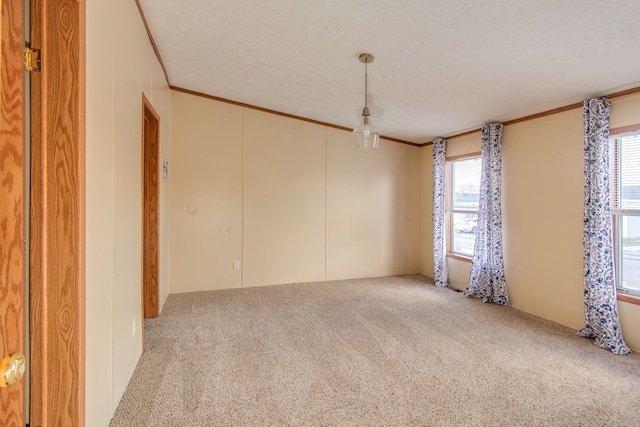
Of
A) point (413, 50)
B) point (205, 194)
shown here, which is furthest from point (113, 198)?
point (205, 194)

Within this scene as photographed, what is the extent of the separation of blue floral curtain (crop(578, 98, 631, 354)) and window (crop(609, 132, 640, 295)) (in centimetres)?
15

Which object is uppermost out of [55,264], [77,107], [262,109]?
[262,109]

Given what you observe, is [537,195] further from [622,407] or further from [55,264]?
[55,264]

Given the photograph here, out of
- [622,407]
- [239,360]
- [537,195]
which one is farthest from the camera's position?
[537,195]

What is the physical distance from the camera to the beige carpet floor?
82.4 inches

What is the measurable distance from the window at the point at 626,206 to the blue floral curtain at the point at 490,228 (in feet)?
3.94

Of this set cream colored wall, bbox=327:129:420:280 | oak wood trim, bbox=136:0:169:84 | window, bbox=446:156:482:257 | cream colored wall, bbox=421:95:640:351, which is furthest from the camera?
cream colored wall, bbox=327:129:420:280

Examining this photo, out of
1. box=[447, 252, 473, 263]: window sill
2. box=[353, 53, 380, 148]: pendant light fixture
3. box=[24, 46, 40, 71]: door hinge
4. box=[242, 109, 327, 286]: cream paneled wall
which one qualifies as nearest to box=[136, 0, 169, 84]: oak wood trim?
box=[242, 109, 327, 286]: cream paneled wall

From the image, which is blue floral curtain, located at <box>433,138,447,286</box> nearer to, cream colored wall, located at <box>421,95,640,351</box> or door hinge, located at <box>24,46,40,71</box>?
cream colored wall, located at <box>421,95,640,351</box>

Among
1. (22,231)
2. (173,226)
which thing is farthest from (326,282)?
(22,231)

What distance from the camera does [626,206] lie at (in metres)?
3.15

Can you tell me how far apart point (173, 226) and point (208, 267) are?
0.77 m

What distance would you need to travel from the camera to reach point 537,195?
12.8 ft

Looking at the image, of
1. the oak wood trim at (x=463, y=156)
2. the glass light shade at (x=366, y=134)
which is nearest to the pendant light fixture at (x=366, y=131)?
the glass light shade at (x=366, y=134)
